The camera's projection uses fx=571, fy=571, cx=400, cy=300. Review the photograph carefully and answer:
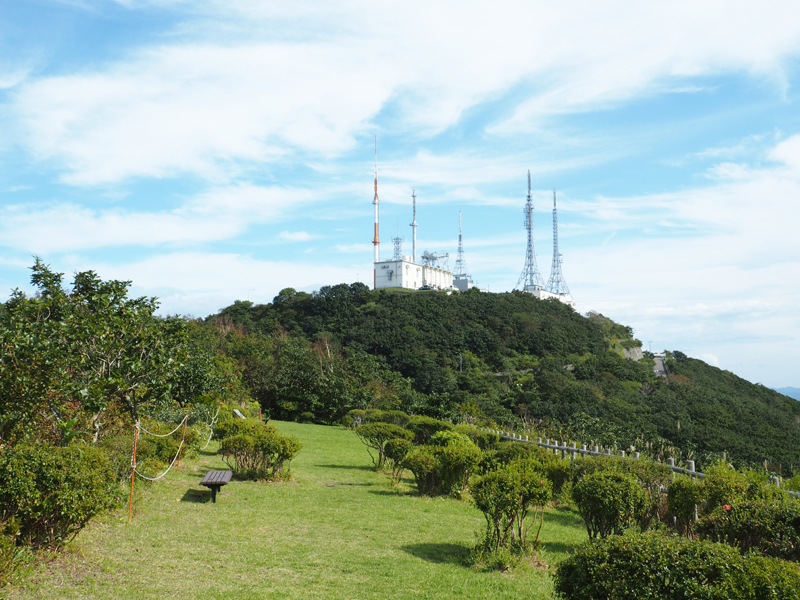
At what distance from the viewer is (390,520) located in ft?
29.0

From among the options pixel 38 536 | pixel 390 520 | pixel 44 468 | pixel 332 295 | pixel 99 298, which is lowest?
pixel 390 520

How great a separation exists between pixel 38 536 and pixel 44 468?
758 mm

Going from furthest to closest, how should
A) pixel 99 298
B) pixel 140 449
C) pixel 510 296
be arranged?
pixel 510 296 < pixel 140 449 < pixel 99 298

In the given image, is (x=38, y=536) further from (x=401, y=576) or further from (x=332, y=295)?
(x=332, y=295)

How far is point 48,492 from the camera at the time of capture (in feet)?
17.7

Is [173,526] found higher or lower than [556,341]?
lower

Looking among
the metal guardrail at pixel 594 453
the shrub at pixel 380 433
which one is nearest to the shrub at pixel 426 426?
the metal guardrail at pixel 594 453

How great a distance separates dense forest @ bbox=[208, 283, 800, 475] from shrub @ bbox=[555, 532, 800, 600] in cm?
1504

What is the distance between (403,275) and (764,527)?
67.6 metres

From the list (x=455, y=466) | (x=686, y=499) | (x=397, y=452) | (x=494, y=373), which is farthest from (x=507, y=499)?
(x=494, y=373)

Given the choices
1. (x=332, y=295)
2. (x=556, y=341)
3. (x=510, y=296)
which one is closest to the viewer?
(x=556, y=341)

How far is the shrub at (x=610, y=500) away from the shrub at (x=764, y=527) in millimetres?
842

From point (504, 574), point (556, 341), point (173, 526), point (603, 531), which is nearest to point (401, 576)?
point (504, 574)

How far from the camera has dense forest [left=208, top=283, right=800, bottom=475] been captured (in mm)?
29406
